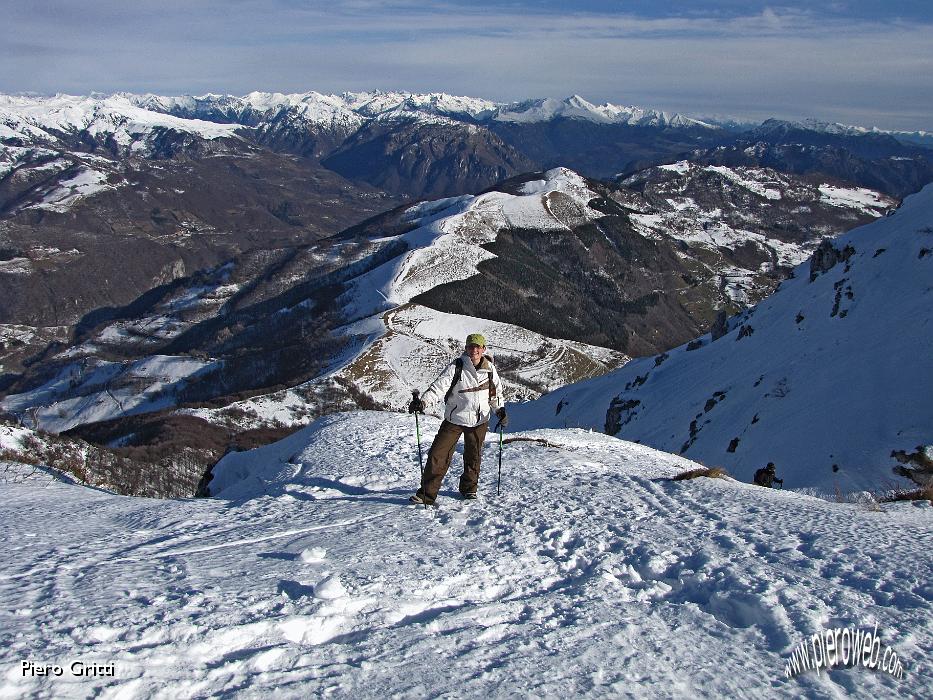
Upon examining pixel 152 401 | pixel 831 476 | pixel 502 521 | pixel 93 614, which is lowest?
pixel 152 401

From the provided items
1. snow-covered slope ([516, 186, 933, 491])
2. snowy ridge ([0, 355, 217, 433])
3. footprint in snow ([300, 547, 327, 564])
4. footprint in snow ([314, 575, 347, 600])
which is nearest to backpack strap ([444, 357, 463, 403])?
footprint in snow ([300, 547, 327, 564])

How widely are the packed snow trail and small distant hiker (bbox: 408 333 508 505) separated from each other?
0.81 meters

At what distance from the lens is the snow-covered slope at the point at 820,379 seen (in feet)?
101

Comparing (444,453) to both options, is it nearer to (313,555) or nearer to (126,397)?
(313,555)

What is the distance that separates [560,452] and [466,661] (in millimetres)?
14003

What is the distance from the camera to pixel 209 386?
595 ft

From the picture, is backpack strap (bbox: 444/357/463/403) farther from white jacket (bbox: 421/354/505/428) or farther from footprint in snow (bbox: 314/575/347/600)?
footprint in snow (bbox: 314/575/347/600)

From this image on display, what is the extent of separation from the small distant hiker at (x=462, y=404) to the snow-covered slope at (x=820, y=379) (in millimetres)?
21254

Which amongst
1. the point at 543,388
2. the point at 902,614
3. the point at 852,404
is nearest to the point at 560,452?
the point at 902,614

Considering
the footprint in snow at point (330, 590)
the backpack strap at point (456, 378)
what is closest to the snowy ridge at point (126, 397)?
the backpack strap at point (456, 378)

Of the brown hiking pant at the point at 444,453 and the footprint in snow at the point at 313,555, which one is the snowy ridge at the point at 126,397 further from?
the footprint in snow at the point at 313,555

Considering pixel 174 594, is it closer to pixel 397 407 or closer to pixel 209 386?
pixel 397 407

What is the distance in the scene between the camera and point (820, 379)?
40688mm

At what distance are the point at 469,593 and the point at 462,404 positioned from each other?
5.13 metres
